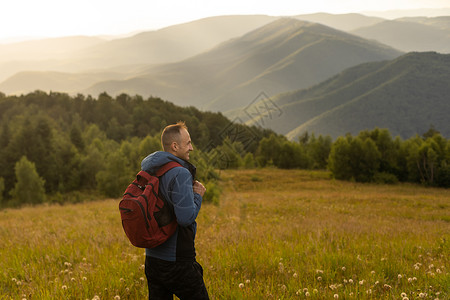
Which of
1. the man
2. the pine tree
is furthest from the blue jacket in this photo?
the pine tree

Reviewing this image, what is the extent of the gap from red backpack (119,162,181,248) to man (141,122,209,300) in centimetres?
8

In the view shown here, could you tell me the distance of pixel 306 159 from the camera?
3593 inches

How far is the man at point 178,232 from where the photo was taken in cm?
273

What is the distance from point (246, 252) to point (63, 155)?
6017cm

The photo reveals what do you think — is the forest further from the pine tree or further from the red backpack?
the red backpack

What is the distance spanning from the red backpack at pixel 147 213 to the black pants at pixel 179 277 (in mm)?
311

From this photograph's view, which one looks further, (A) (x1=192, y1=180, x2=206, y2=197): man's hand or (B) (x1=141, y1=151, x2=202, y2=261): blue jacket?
(A) (x1=192, y1=180, x2=206, y2=197): man's hand

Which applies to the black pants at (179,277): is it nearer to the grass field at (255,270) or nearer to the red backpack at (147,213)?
the red backpack at (147,213)

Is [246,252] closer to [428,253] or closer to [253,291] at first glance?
[253,291]

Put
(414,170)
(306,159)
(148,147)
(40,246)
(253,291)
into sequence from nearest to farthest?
(253,291), (40,246), (148,147), (414,170), (306,159)

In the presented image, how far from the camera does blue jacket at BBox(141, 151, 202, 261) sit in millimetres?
2715

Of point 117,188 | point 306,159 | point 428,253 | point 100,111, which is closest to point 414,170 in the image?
point 306,159

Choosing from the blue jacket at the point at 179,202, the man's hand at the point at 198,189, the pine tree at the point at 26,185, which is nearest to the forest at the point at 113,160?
the pine tree at the point at 26,185

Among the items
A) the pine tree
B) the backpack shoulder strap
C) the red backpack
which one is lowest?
the pine tree
